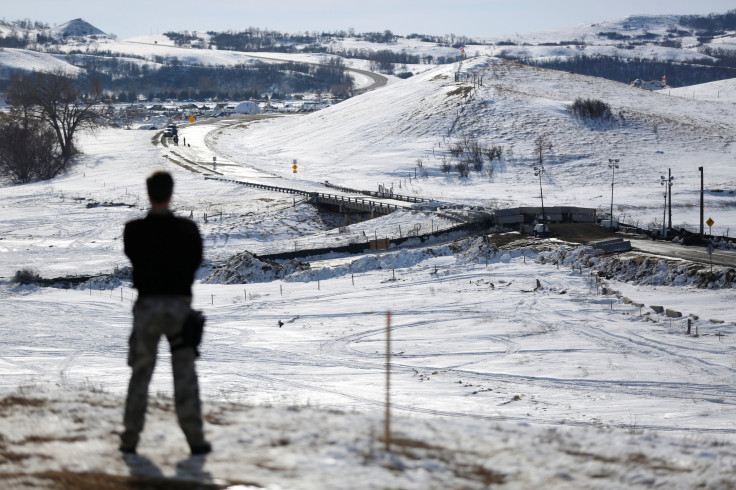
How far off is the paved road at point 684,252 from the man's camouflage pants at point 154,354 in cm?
3478

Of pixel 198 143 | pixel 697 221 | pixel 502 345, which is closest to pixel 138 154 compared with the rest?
pixel 198 143

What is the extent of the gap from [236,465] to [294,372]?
16212 mm

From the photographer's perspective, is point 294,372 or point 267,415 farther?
point 294,372

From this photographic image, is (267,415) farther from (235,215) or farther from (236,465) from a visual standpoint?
(235,215)

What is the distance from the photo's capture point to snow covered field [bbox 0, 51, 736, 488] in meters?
7.03

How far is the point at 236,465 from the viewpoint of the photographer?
21.4ft

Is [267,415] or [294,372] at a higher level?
[267,415]

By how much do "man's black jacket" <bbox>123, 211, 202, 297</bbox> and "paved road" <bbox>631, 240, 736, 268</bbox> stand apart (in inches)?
1371

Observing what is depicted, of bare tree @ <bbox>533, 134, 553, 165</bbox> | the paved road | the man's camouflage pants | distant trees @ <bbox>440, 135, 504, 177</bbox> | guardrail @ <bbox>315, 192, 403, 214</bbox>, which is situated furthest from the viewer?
bare tree @ <bbox>533, 134, 553, 165</bbox>

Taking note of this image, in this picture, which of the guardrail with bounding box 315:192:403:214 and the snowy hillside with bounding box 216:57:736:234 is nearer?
the guardrail with bounding box 315:192:403:214

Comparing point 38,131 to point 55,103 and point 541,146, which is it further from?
point 541,146

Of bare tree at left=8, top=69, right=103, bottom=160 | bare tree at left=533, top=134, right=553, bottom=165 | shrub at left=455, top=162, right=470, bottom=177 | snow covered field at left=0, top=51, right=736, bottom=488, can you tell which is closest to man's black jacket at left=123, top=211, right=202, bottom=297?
snow covered field at left=0, top=51, right=736, bottom=488

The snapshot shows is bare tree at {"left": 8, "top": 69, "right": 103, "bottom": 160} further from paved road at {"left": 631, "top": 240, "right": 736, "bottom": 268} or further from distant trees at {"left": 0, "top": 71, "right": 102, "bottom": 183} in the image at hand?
paved road at {"left": 631, "top": 240, "right": 736, "bottom": 268}

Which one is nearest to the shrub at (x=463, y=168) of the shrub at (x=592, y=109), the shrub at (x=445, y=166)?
the shrub at (x=445, y=166)
